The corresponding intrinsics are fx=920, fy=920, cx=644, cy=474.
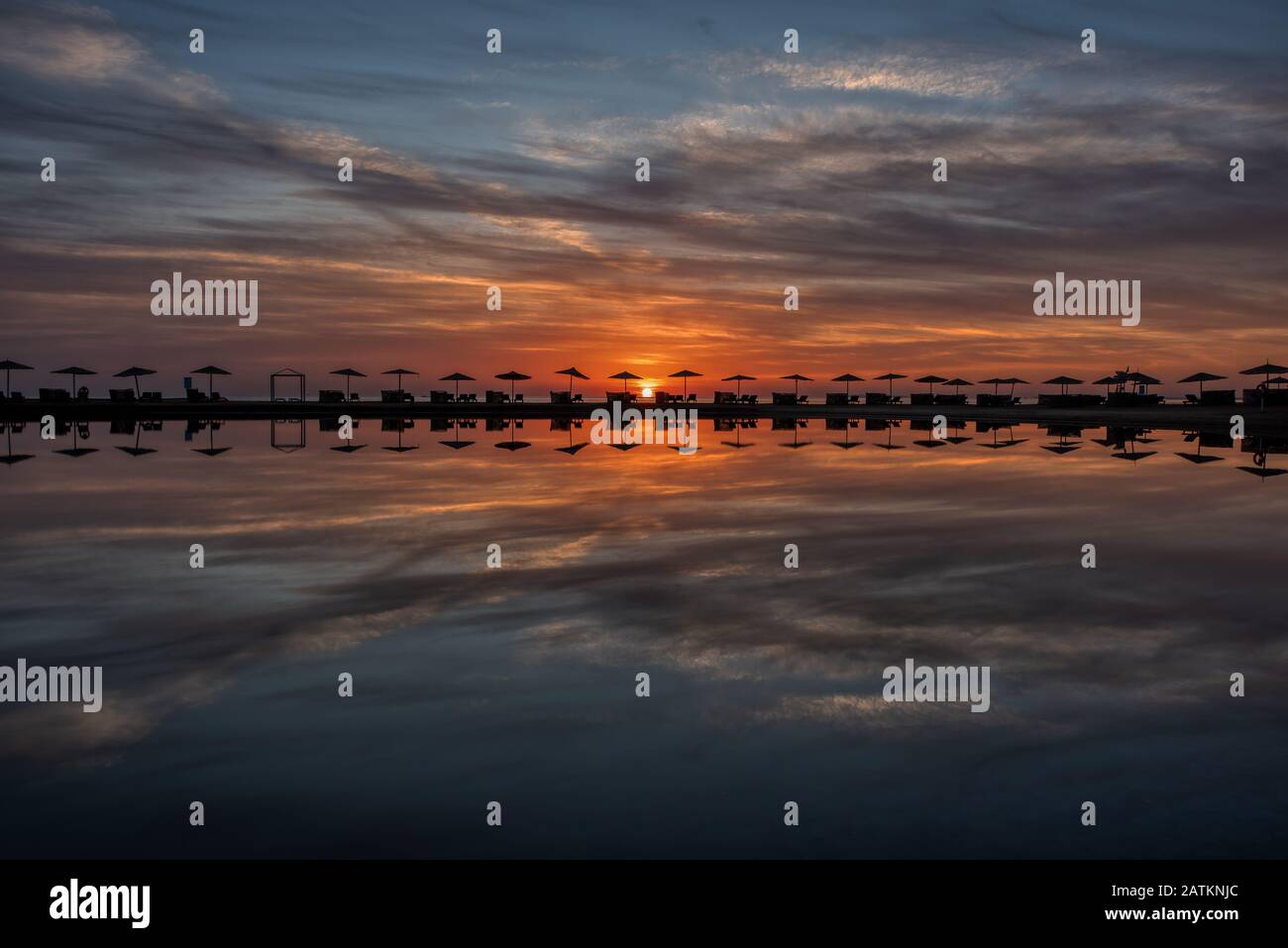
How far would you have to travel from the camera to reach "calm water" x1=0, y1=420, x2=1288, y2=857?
16.8ft

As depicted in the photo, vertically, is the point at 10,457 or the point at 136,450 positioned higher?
the point at 136,450

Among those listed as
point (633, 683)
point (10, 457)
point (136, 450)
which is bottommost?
point (633, 683)

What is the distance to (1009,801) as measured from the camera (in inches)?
210

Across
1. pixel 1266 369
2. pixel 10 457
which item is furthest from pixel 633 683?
pixel 1266 369

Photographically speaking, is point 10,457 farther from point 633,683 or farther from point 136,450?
point 633,683

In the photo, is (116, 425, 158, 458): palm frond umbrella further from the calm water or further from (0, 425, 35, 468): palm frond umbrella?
the calm water

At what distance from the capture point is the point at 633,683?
24.4 feet

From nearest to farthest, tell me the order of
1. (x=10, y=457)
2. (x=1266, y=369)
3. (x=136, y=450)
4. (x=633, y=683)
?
(x=633, y=683) < (x=10, y=457) < (x=136, y=450) < (x=1266, y=369)

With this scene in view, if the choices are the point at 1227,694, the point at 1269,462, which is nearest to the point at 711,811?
the point at 1227,694

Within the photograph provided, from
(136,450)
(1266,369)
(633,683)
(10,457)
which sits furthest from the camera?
(1266,369)

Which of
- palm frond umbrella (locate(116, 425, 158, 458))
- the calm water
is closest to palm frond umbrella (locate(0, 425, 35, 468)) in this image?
palm frond umbrella (locate(116, 425, 158, 458))

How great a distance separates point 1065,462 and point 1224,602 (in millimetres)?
20415

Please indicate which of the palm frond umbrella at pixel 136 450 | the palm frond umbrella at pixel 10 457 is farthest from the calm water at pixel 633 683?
the palm frond umbrella at pixel 136 450
